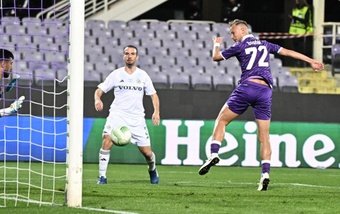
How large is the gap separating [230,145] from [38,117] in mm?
5462

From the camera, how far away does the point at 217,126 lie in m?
14.4

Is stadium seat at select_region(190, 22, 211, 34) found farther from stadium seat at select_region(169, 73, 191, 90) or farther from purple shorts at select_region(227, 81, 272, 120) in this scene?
purple shorts at select_region(227, 81, 272, 120)

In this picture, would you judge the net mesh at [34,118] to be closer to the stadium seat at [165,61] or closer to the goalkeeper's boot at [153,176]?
the goalkeeper's boot at [153,176]

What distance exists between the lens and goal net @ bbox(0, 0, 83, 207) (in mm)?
11766

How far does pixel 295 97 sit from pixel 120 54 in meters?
4.65

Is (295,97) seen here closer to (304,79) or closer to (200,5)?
(304,79)

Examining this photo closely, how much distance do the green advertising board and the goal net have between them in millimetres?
1126

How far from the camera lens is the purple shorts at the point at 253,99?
1427 centimetres

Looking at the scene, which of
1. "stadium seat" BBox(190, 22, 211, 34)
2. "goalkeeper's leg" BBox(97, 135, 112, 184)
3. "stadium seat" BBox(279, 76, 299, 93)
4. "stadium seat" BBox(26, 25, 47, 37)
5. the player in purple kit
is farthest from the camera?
"stadium seat" BBox(190, 22, 211, 34)

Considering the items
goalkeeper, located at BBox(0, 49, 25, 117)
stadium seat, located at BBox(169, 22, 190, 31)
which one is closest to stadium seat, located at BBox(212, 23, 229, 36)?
stadium seat, located at BBox(169, 22, 190, 31)

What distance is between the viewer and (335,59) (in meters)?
25.5

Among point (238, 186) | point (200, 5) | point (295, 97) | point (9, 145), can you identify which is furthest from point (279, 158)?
point (200, 5)

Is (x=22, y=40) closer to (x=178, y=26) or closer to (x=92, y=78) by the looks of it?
(x=92, y=78)

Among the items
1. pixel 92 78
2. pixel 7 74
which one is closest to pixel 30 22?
pixel 92 78
